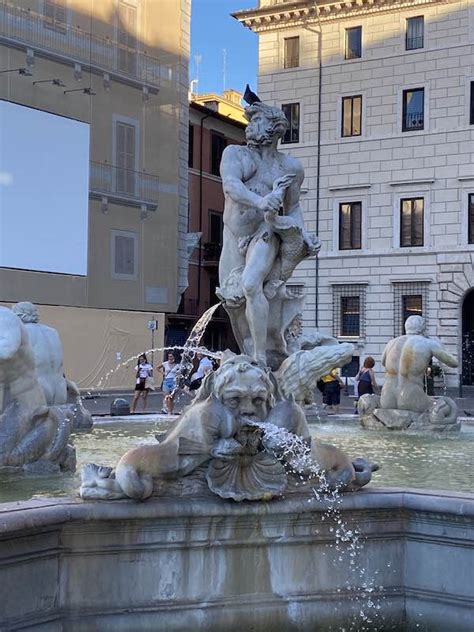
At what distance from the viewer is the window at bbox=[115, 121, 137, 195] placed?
31375 mm

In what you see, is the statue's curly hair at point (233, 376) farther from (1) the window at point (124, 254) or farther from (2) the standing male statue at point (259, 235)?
(1) the window at point (124, 254)

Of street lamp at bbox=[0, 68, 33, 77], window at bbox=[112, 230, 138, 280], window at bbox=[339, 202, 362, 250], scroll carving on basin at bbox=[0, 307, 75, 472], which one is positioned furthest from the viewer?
window at bbox=[339, 202, 362, 250]

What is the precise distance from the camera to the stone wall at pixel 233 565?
133 inches

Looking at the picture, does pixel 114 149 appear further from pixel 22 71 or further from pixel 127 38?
pixel 22 71

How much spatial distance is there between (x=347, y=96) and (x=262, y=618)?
32.9m

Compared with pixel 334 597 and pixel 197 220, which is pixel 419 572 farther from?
pixel 197 220

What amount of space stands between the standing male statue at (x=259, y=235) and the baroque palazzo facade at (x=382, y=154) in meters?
24.3

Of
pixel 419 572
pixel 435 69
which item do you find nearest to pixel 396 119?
pixel 435 69

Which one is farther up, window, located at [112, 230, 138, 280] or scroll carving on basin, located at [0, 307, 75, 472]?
window, located at [112, 230, 138, 280]

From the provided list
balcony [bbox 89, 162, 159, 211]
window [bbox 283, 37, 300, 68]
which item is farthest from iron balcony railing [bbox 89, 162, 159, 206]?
window [bbox 283, 37, 300, 68]

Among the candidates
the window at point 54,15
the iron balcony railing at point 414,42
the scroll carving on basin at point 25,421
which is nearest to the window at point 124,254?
the window at point 54,15

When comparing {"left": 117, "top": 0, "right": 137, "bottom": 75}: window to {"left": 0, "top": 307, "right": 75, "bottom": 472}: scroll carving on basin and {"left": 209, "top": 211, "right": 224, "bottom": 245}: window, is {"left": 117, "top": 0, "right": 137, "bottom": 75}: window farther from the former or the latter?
{"left": 0, "top": 307, "right": 75, "bottom": 472}: scroll carving on basin

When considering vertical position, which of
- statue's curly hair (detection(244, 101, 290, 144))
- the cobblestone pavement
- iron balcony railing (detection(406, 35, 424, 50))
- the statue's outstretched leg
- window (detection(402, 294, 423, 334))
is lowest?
the cobblestone pavement

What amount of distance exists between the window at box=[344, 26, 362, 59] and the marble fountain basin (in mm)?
32864
